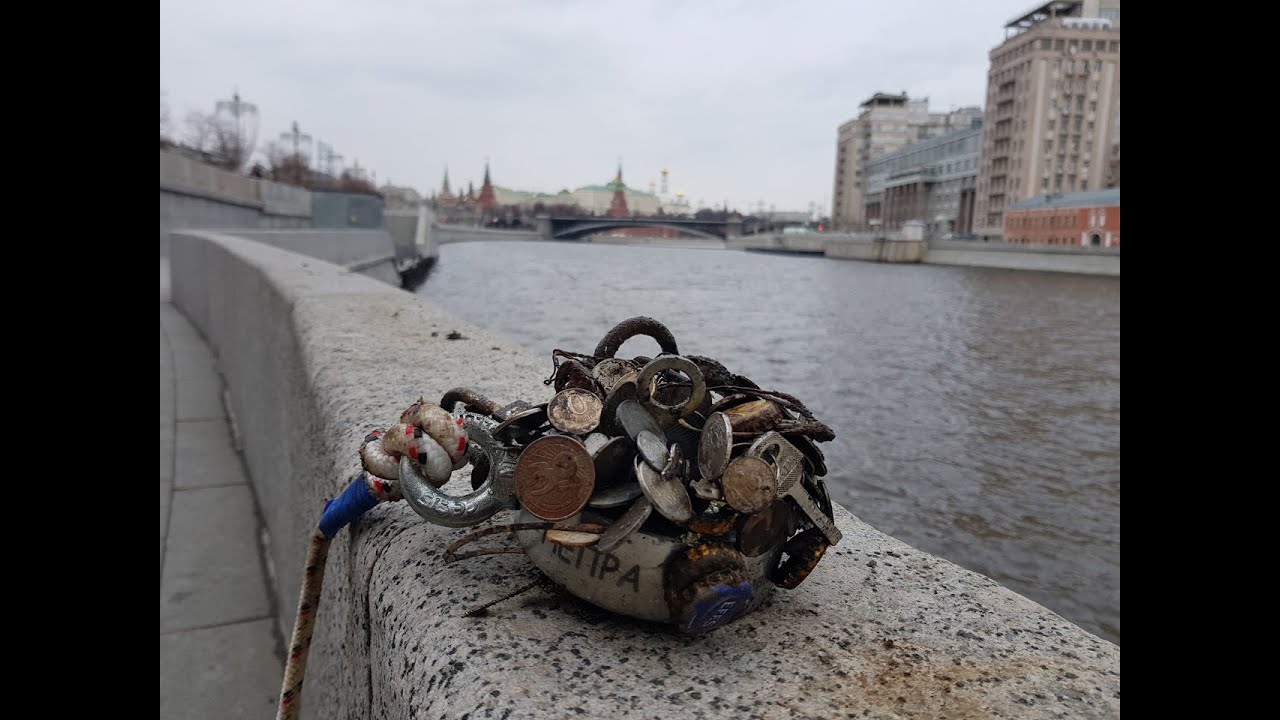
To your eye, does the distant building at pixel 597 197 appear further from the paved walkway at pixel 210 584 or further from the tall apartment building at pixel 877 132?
the paved walkway at pixel 210 584

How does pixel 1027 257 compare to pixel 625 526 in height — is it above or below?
above

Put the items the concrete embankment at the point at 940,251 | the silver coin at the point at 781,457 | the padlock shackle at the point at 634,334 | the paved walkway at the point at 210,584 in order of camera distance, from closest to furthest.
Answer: the silver coin at the point at 781,457
the padlock shackle at the point at 634,334
the paved walkway at the point at 210,584
the concrete embankment at the point at 940,251

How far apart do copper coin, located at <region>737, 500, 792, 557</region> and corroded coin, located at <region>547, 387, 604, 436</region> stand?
258 millimetres

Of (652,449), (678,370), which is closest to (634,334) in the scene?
(678,370)

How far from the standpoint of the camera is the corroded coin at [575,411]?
1.21m

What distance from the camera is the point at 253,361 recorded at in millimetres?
4555

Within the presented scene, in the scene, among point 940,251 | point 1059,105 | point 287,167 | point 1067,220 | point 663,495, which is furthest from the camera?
point 1059,105

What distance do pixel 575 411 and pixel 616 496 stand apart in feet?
0.47

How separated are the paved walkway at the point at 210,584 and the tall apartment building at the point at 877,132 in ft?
369

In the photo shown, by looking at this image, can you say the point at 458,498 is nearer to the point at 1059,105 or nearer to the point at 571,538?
the point at 571,538

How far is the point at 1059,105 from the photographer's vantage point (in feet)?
242

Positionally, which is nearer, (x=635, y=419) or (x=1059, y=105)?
(x=635, y=419)

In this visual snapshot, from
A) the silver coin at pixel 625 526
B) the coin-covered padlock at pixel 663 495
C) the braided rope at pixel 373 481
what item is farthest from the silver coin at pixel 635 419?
the braided rope at pixel 373 481

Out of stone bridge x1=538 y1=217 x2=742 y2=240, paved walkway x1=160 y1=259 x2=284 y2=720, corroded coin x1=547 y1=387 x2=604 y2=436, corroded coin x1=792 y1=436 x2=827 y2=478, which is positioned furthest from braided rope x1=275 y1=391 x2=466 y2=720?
stone bridge x1=538 y1=217 x2=742 y2=240
